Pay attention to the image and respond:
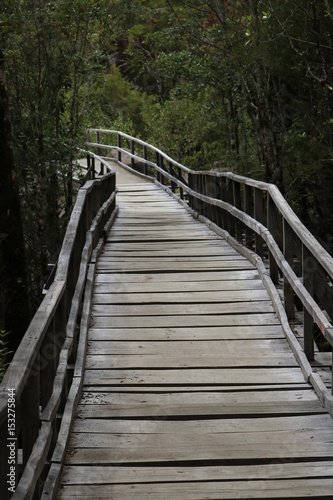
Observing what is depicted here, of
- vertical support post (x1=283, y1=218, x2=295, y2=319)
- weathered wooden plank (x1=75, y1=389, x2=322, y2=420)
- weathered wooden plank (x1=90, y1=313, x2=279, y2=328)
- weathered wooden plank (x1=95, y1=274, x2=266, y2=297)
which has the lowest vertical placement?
weathered wooden plank (x1=75, y1=389, x2=322, y2=420)

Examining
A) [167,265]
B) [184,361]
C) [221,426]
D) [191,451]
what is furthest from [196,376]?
[167,265]

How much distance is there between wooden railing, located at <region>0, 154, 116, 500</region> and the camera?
10.5 feet

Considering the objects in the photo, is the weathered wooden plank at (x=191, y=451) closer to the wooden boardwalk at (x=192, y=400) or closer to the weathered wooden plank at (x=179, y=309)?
the wooden boardwalk at (x=192, y=400)

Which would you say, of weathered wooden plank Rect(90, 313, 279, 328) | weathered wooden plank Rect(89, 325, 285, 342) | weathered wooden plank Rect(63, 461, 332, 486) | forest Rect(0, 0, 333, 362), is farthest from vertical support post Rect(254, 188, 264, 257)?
weathered wooden plank Rect(63, 461, 332, 486)

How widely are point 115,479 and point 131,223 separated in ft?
27.5

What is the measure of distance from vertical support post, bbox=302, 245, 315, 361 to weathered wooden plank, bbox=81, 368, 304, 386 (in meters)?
0.19

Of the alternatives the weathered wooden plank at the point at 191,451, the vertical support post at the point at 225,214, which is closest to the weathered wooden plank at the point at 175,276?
the vertical support post at the point at 225,214

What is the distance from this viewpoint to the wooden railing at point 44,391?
3.21 metres

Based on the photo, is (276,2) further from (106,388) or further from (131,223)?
(106,388)

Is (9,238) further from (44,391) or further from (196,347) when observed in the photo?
(44,391)

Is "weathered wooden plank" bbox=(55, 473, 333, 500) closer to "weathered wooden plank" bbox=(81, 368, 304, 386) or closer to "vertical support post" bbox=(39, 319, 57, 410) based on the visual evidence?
"vertical support post" bbox=(39, 319, 57, 410)

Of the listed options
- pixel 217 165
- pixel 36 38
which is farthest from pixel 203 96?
pixel 36 38

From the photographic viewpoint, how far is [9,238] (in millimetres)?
9281

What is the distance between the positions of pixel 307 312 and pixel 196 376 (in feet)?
2.98
